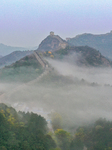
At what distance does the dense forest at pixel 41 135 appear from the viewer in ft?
43.3

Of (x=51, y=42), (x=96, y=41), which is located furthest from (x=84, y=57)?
(x=96, y=41)

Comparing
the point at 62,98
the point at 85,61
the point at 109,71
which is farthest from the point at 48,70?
the point at 109,71

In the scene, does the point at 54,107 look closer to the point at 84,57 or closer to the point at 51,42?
the point at 84,57

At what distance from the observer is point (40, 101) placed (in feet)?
103

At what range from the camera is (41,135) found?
15.2 metres

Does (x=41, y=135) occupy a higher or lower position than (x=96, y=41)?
lower

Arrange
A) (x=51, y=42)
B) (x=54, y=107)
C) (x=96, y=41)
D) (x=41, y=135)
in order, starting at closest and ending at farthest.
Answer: (x=41, y=135) → (x=54, y=107) → (x=51, y=42) → (x=96, y=41)

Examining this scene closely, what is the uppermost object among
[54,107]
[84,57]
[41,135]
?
[84,57]

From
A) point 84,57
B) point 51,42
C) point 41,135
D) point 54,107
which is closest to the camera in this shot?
point 41,135

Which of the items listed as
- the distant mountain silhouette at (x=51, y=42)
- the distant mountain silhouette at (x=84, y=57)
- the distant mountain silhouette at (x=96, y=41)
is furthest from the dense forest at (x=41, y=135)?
the distant mountain silhouette at (x=96, y=41)

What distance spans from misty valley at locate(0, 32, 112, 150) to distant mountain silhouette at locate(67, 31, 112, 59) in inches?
3102

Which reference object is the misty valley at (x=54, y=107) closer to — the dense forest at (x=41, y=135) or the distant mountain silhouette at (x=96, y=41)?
the dense forest at (x=41, y=135)

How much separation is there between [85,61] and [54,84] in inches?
1123

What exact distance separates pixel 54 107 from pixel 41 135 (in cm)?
1466
